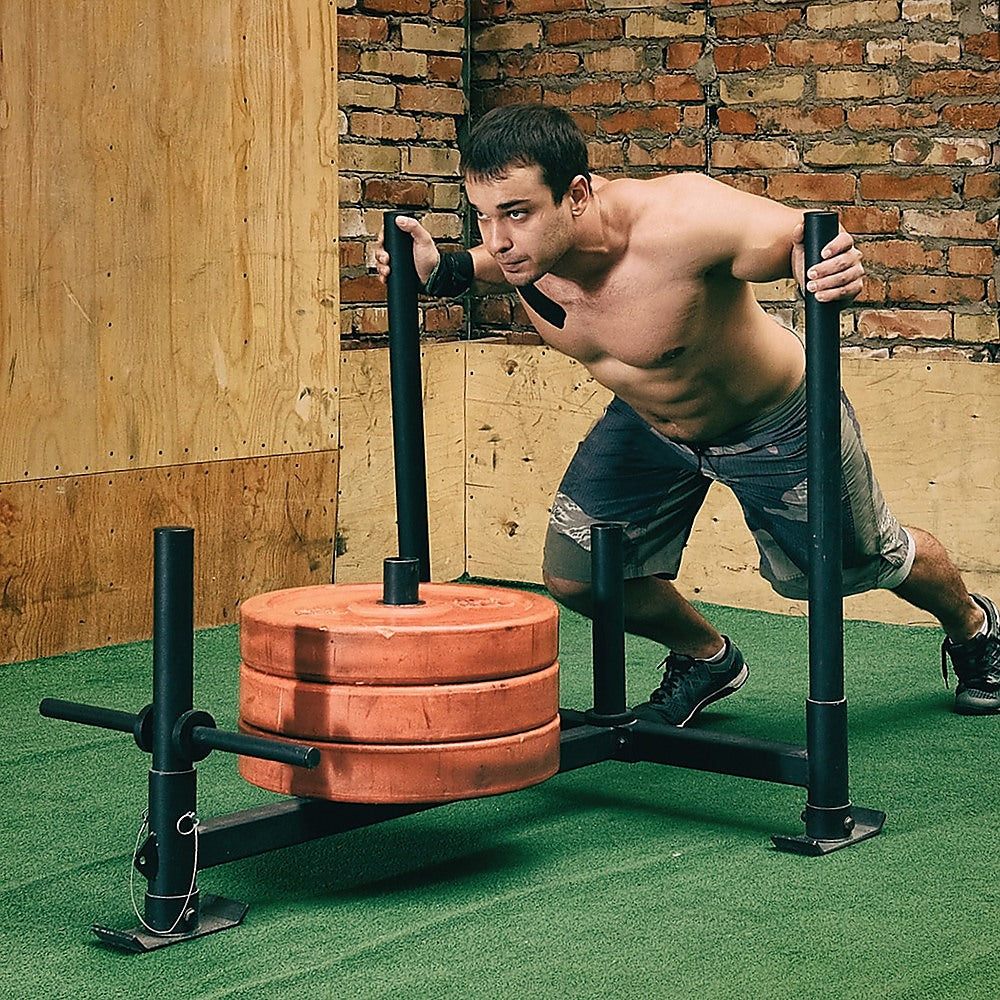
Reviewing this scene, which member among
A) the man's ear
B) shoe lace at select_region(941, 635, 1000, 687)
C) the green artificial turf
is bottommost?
the green artificial turf

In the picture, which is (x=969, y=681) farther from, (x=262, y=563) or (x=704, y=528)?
(x=262, y=563)

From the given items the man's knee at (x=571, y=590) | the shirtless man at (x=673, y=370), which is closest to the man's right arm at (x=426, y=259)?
the shirtless man at (x=673, y=370)

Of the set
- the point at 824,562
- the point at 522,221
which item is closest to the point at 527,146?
the point at 522,221

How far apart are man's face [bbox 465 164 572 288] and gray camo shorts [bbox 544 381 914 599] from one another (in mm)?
571

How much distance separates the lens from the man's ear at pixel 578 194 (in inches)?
111

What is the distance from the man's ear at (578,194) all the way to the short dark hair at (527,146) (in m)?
0.02

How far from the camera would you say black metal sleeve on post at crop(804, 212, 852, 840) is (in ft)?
8.80

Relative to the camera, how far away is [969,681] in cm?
376

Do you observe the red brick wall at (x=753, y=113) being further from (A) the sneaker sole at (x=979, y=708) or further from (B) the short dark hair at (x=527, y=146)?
(B) the short dark hair at (x=527, y=146)

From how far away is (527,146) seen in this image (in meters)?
2.75

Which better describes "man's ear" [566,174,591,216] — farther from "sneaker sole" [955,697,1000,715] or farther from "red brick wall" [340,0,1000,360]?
"red brick wall" [340,0,1000,360]

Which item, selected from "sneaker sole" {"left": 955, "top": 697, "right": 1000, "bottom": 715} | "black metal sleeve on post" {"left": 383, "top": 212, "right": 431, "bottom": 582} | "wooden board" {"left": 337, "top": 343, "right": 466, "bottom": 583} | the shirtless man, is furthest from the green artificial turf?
"wooden board" {"left": 337, "top": 343, "right": 466, "bottom": 583}

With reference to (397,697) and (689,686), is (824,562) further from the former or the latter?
(689,686)

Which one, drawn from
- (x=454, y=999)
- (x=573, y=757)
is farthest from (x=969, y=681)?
(x=454, y=999)
